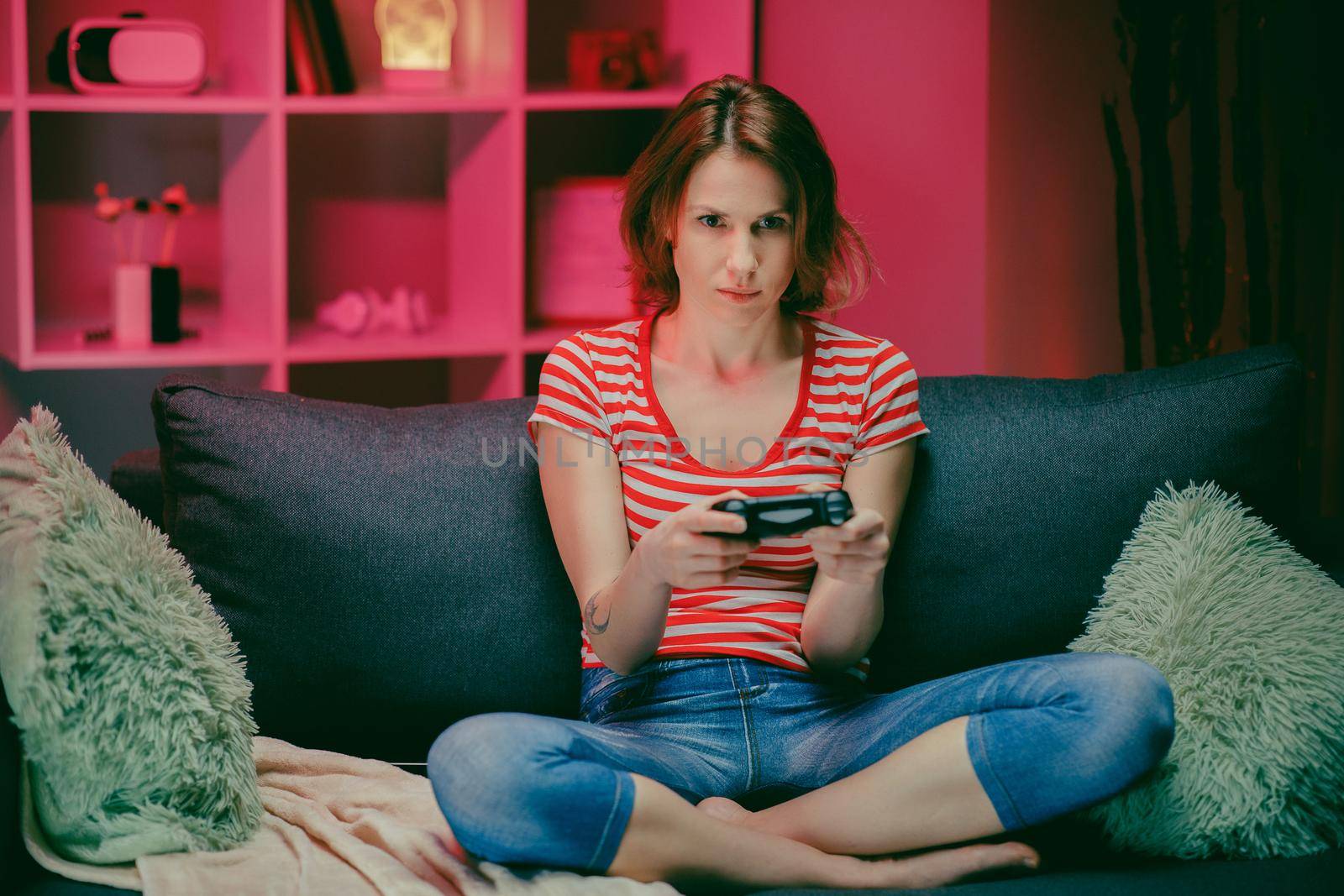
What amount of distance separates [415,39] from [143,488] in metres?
1.29

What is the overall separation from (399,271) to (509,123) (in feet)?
2.01

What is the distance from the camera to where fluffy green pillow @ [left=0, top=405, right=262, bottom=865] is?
1253 mm

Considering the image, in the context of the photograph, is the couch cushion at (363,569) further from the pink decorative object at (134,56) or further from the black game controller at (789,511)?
the pink decorative object at (134,56)

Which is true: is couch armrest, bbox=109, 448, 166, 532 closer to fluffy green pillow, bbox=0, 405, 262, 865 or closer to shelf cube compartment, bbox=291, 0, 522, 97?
fluffy green pillow, bbox=0, 405, 262, 865

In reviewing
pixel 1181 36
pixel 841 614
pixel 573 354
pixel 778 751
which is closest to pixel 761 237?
pixel 573 354

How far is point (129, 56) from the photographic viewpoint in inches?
97.5

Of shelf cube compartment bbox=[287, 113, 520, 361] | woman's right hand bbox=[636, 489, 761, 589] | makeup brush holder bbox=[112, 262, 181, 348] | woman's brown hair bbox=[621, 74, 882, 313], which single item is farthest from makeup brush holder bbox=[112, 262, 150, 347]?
woman's right hand bbox=[636, 489, 761, 589]

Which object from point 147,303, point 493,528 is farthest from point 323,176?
point 493,528

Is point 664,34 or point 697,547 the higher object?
point 664,34

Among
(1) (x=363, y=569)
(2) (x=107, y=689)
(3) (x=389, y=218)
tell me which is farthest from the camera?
(3) (x=389, y=218)

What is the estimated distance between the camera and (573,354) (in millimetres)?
1651

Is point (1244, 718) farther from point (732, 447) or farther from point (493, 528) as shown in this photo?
point (493, 528)

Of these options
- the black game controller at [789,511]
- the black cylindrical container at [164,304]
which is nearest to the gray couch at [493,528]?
the black game controller at [789,511]

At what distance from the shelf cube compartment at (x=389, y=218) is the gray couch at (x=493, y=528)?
112cm
